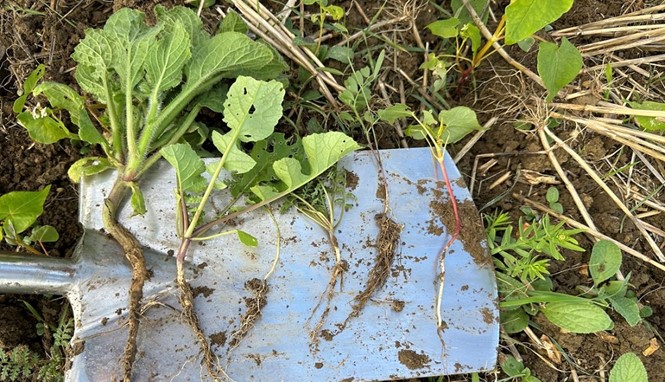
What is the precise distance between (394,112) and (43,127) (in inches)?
33.1

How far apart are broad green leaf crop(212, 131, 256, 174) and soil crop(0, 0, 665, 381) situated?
0.29m

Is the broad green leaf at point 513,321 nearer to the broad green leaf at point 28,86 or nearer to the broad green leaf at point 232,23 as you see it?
the broad green leaf at point 232,23

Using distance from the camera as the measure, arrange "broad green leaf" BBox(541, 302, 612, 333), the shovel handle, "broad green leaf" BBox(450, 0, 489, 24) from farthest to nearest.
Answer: "broad green leaf" BBox(450, 0, 489, 24)
"broad green leaf" BBox(541, 302, 612, 333)
the shovel handle

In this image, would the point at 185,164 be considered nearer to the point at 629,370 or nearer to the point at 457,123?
the point at 457,123

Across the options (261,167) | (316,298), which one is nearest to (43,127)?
(261,167)

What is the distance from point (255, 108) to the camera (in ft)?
4.25

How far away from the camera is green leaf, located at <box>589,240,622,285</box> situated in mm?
1450

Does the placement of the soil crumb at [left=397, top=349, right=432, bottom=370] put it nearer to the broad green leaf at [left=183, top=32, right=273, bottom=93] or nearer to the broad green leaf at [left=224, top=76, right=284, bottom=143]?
the broad green leaf at [left=224, top=76, right=284, bottom=143]

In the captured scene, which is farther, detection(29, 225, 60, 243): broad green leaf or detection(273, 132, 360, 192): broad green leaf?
detection(29, 225, 60, 243): broad green leaf

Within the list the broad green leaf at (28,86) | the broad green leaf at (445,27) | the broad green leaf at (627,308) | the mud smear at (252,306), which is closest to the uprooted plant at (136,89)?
the broad green leaf at (28,86)

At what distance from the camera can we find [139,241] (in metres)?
1.36

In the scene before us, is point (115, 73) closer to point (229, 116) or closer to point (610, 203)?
point (229, 116)

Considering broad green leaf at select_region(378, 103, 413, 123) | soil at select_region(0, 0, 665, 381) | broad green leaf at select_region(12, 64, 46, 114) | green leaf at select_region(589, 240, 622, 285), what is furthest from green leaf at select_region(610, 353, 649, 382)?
broad green leaf at select_region(12, 64, 46, 114)

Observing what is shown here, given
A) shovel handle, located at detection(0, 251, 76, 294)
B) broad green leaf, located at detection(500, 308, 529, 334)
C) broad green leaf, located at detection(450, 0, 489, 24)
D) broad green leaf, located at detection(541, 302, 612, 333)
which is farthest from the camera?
broad green leaf, located at detection(450, 0, 489, 24)
